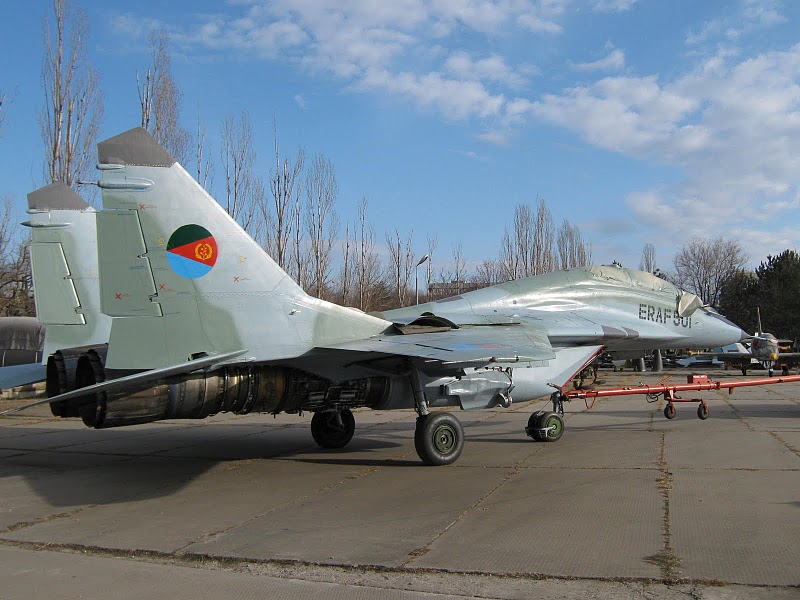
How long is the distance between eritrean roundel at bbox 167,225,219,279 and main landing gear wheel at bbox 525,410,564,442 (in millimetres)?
5932

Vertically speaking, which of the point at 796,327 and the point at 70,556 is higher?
the point at 796,327

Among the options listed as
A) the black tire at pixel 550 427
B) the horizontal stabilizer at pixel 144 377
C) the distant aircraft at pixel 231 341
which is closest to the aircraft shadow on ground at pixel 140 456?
the distant aircraft at pixel 231 341

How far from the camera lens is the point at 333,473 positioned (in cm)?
844

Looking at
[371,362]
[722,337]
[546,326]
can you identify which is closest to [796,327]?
[722,337]

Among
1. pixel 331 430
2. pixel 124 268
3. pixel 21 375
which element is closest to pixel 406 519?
pixel 124 268

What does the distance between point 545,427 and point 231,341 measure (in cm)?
554

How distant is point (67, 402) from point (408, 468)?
14.1 ft

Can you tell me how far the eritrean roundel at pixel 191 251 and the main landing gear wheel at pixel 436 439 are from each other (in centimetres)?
340

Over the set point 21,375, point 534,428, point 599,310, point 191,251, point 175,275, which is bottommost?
point 534,428

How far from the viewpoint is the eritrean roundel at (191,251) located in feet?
24.1

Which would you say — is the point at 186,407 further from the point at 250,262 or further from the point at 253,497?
the point at 250,262

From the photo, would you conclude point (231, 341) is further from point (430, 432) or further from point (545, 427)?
point (545, 427)

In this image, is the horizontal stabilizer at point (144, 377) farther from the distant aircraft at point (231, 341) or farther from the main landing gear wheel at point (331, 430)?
the main landing gear wheel at point (331, 430)

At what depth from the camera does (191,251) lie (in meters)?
7.43
